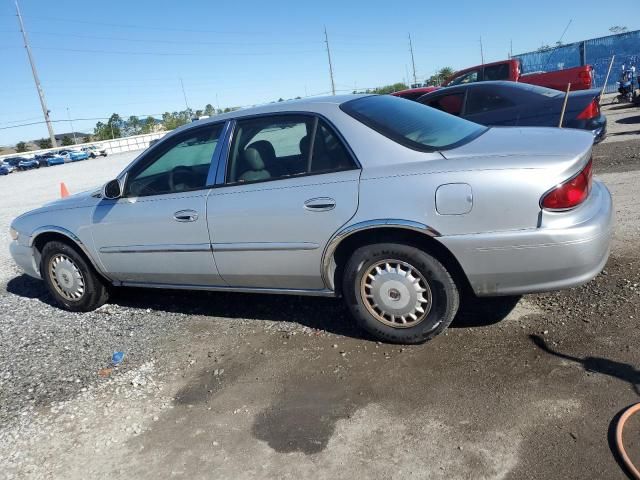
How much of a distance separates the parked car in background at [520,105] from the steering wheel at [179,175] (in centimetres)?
565

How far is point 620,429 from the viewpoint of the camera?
249 centimetres

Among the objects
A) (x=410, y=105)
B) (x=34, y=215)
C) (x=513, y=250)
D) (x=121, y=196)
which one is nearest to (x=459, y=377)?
(x=513, y=250)

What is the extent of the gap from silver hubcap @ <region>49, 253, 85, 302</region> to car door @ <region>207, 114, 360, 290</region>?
175 cm

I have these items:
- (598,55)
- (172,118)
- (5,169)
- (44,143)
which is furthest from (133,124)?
(598,55)

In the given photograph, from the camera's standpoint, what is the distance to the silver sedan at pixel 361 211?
308 cm

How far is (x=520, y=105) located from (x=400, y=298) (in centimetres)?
625

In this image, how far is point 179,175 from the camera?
4.30 m

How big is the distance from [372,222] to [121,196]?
231 cm

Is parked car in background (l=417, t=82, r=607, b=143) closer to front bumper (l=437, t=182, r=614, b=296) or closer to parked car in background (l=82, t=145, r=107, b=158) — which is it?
front bumper (l=437, t=182, r=614, b=296)

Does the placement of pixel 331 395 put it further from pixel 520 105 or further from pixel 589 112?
pixel 520 105

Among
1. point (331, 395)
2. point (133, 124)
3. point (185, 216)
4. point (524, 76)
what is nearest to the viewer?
point (331, 395)

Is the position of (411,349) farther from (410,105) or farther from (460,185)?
(410,105)

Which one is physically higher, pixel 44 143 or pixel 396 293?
pixel 44 143

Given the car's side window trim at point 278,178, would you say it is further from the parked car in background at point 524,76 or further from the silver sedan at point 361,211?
the parked car in background at point 524,76
